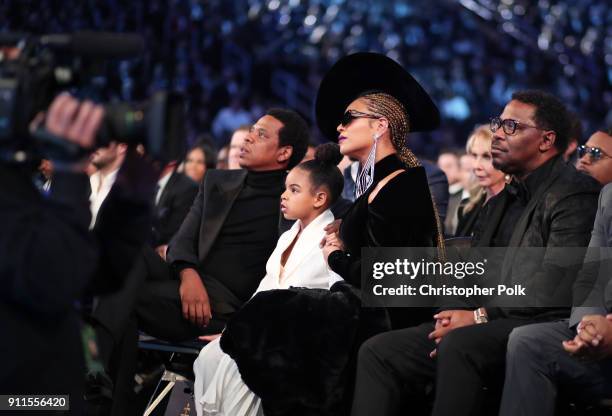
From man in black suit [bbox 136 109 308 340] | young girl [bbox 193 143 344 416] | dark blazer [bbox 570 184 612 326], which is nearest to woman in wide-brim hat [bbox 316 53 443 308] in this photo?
young girl [bbox 193 143 344 416]

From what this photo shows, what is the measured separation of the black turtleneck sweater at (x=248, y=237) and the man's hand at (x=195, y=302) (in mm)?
218

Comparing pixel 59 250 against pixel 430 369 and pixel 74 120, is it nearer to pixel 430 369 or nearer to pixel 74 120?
pixel 74 120

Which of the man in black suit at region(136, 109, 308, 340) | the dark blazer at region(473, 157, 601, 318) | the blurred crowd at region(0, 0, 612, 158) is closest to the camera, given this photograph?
the dark blazer at region(473, 157, 601, 318)

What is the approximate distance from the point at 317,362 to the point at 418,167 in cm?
102

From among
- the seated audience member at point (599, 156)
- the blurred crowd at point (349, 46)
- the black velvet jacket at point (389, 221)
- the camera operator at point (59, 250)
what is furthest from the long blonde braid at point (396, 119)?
the blurred crowd at point (349, 46)

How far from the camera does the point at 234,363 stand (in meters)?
4.46

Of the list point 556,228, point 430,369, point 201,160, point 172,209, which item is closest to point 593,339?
point 556,228

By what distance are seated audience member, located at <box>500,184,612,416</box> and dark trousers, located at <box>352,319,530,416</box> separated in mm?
133

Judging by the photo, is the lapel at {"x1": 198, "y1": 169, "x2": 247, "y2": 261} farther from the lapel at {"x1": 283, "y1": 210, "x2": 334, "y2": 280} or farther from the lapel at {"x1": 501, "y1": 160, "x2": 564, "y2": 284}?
the lapel at {"x1": 501, "y1": 160, "x2": 564, "y2": 284}

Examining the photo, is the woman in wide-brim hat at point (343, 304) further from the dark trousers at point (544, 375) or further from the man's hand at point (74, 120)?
the man's hand at point (74, 120)

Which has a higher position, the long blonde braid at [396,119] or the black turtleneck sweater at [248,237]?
the long blonde braid at [396,119]

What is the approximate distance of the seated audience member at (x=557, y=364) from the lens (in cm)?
378

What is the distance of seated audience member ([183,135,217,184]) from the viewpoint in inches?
327

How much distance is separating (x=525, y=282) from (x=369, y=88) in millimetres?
1246
